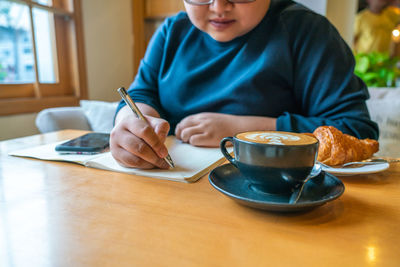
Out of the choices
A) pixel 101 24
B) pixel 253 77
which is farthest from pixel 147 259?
pixel 101 24

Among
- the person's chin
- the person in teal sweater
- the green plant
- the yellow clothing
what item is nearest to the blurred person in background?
the yellow clothing

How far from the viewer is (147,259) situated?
0.82ft

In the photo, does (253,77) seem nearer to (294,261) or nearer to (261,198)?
(261,198)

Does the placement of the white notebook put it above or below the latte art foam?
below

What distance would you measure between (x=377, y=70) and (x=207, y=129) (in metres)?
1.84

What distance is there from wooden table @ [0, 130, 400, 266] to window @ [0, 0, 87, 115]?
1.28 metres

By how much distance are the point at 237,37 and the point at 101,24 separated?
1.54m

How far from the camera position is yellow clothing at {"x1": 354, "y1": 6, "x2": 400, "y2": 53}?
2133 millimetres

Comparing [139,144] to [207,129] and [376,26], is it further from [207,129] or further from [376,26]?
[376,26]

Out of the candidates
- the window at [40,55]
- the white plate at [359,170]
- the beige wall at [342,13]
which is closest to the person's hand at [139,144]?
the white plate at [359,170]

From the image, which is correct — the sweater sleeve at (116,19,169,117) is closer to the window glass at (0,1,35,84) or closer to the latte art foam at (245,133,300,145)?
the latte art foam at (245,133,300,145)

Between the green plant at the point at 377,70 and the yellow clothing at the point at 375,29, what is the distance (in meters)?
0.15

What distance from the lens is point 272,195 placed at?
0.36 m

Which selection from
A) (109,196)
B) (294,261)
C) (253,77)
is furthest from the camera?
(253,77)
